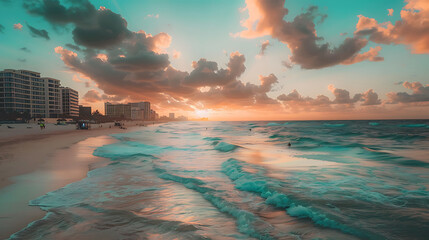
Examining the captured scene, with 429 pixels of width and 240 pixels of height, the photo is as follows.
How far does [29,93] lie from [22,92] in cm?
373

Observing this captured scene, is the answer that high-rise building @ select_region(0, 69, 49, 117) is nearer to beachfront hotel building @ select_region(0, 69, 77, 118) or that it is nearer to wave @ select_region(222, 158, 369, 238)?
beachfront hotel building @ select_region(0, 69, 77, 118)

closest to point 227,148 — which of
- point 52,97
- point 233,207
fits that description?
point 233,207

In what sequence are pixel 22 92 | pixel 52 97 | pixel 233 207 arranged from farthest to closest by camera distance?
pixel 52 97, pixel 22 92, pixel 233 207

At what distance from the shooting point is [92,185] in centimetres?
795

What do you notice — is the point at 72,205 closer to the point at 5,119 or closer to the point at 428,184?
the point at 428,184

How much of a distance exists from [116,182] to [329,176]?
11.0 metres

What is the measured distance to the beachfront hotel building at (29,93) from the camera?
107 meters

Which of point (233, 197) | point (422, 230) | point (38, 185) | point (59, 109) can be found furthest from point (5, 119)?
point (422, 230)

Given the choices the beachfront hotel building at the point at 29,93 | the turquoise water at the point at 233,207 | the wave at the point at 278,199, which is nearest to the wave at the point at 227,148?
the wave at the point at 278,199

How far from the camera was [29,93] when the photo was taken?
116 metres

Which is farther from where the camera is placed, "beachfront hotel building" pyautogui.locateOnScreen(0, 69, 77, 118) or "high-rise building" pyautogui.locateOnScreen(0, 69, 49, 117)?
"beachfront hotel building" pyautogui.locateOnScreen(0, 69, 77, 118)

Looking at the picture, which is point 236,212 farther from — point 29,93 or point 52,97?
point 52,97

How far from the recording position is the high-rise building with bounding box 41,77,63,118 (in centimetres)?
12516

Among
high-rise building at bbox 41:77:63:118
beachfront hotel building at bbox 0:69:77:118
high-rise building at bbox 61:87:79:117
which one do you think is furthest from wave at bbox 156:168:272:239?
high-rise building at bbox 61:87:79:117
